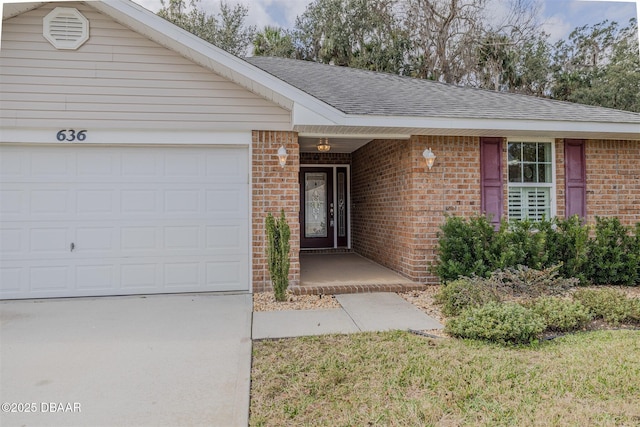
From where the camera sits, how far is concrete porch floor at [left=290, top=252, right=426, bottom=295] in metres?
6.10

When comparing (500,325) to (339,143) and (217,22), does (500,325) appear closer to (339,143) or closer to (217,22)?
(339,143)

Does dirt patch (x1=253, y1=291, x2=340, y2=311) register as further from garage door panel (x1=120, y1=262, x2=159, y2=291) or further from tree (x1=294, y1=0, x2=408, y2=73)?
tree (x1=294, y1=0, x2=408, y2=73)

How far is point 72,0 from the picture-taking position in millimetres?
5648

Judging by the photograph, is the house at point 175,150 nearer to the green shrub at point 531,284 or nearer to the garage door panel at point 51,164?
the garage door panel at point 51,164

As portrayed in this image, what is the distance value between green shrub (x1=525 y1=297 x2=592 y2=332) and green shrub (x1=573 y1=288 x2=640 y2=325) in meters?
0.29

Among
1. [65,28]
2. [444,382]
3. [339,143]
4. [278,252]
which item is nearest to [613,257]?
[444,382]

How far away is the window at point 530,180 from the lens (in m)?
6.93

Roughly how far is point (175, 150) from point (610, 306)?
6.19m

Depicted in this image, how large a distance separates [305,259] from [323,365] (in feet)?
20.1

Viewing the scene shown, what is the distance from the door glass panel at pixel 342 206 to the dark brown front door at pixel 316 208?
0.21 m

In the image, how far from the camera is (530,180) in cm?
699

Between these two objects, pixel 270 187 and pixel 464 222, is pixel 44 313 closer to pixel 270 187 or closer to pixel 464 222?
pixel 270 187

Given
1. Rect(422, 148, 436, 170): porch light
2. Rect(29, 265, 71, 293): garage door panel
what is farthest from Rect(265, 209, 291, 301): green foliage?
Rect(29, 265, 71, 293): garage door panel

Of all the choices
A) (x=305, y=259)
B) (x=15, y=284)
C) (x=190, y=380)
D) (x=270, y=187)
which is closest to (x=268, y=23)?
(x=305, y=259)
